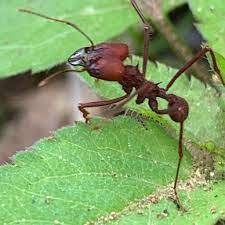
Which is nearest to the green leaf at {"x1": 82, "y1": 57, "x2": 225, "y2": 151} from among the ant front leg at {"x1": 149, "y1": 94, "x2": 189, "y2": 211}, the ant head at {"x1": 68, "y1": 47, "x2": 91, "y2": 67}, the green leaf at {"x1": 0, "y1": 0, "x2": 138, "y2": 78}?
the ant front leg at {"x1": 149, "y1": 94, "x2": 189, "y2": 211}

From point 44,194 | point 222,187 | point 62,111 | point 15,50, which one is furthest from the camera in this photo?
point 62,111

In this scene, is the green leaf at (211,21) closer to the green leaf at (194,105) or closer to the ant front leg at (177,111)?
the green leaf at (194,105)

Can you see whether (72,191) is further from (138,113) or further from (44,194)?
(138,113)

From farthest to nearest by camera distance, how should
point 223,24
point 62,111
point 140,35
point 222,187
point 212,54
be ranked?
point 62,111
point 140,35
point 223,24
point 212,54
point 222,187

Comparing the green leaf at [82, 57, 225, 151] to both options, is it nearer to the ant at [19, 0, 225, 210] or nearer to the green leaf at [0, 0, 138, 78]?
the ant at [19, 0, 225, 210]

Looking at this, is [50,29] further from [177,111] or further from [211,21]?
[177,111]

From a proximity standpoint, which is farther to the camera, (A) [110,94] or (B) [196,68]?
(B) [196,68]

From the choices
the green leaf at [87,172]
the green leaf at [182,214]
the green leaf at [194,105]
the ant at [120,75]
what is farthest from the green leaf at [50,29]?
the green leaf at [182,214]

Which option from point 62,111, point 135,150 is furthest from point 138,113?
point 62,111
